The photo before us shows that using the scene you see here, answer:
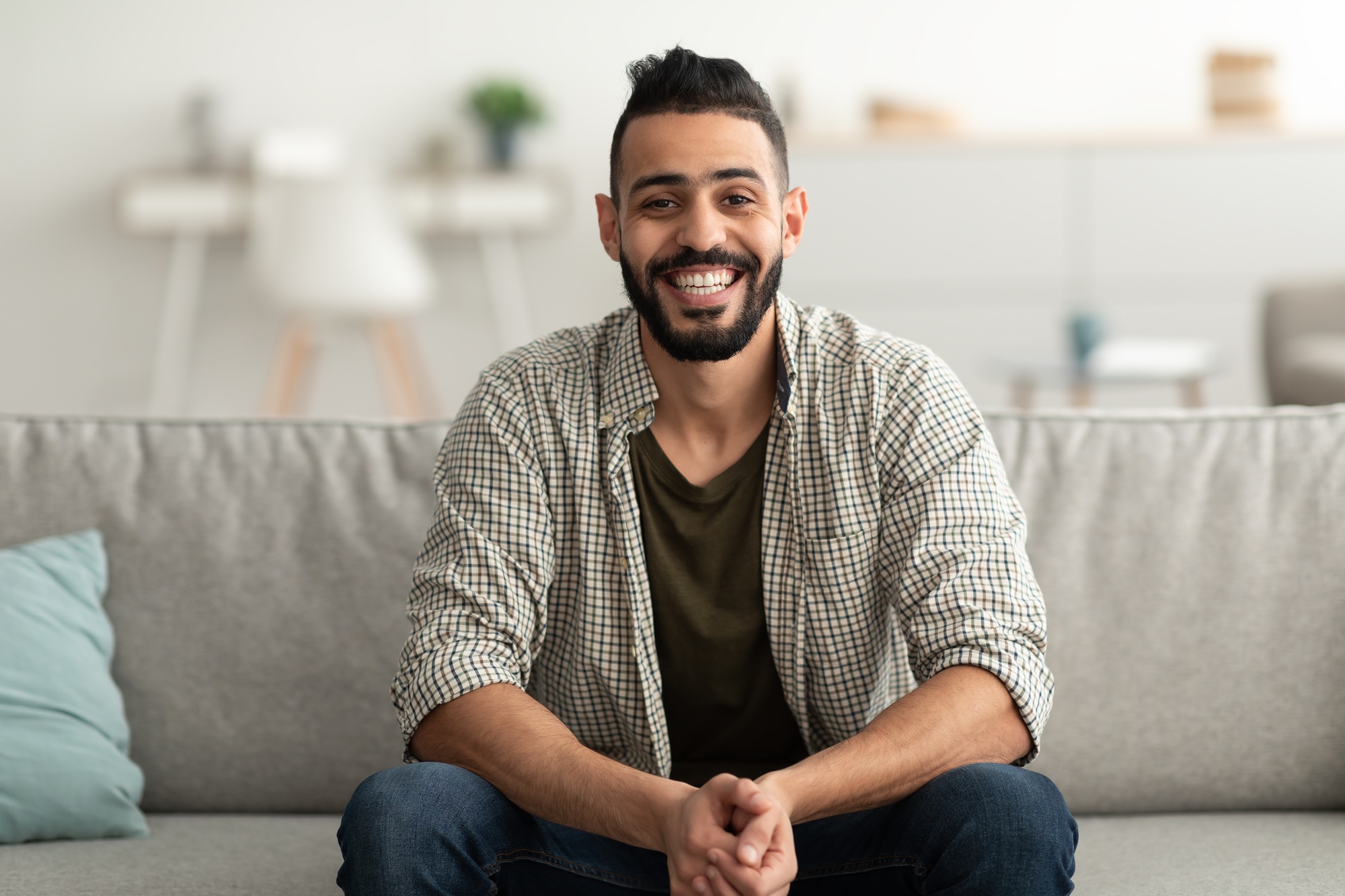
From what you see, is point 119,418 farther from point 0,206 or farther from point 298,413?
point 0,206

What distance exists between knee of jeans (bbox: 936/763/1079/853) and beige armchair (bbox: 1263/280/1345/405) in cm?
204

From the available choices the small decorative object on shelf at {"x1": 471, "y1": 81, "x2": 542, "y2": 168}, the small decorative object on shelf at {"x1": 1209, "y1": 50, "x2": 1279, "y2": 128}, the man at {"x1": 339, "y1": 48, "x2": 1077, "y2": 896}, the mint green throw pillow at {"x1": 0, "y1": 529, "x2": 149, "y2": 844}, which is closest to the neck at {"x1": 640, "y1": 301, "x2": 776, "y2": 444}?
the man at {"x1": 339, "y1": 48, "x2": 1077, "y2": 896}

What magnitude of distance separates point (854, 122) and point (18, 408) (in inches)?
121

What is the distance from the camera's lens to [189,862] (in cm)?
135

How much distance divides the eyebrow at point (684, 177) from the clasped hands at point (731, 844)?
61 cm

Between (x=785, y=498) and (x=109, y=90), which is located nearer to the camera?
(x=785, y=498)

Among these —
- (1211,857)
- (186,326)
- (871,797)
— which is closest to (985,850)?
(871,797)

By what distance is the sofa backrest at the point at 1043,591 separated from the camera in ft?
4.86

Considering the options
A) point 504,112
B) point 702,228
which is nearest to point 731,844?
point 702,228

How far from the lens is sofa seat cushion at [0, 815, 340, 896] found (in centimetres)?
127

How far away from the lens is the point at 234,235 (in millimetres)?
4504

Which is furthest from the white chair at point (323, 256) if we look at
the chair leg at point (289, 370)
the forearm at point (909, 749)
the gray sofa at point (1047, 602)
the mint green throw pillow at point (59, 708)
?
the forearm at point (909, 749)

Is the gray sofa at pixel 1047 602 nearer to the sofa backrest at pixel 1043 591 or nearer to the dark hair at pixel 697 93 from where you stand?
the sofa backrest at pixel 1043 591

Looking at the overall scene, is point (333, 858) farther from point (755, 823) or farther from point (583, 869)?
point (755, 823)
